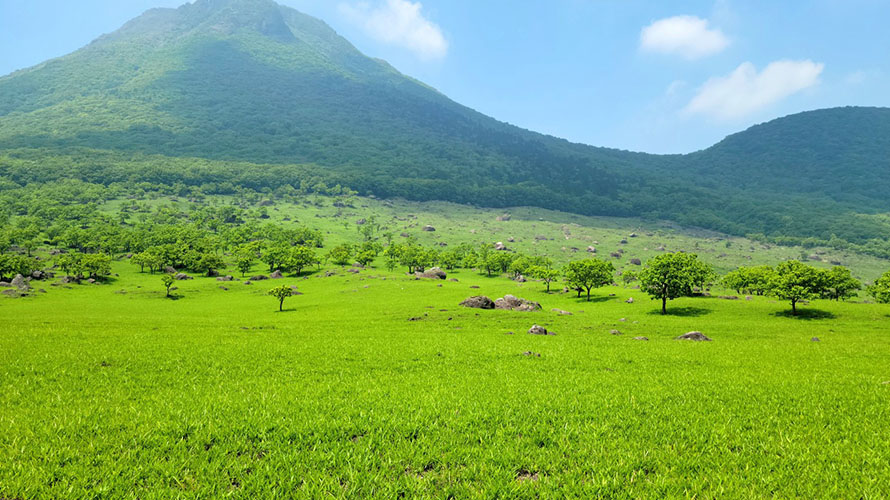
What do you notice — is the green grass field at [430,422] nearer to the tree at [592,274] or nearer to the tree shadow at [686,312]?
the tree shadow at [686,312]

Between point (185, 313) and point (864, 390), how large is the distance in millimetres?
87283

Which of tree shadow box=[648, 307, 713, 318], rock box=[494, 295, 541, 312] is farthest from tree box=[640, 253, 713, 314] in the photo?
rock box=[494, 295, 541, 312]

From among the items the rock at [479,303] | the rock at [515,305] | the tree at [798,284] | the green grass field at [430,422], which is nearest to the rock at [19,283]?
the green grass field at [430,422]

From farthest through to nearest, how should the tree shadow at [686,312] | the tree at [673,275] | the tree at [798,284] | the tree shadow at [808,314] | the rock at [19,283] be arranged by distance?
the rock at [19,283] → the tree at [673,275] → the tree shadow at [686,312] → the tree at [798,284] → the tree shadow at [808,314]

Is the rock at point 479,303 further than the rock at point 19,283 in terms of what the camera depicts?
No

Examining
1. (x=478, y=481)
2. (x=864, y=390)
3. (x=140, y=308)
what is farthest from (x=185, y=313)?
(x=864, y=390)

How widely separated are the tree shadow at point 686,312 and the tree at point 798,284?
10702mm

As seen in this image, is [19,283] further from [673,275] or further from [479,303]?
[673,275]

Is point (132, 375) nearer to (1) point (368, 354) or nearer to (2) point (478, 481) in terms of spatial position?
(1) point (368, 354)

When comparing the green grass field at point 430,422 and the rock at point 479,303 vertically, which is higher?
the green grass field at point 430,422

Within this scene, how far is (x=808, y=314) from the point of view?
57.0 meters

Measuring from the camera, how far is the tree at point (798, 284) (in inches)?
2251

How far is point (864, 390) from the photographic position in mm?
16469

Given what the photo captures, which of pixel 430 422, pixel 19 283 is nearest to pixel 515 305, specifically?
pixel 430 422
